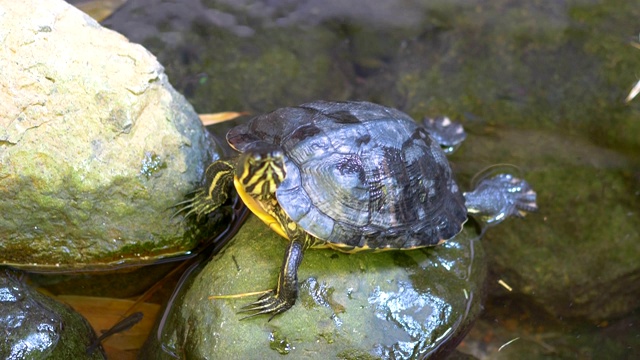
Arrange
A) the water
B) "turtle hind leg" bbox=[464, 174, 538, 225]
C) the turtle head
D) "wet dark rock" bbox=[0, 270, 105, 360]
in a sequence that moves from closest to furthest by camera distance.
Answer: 1. the turtle head
2. "wet dark rock" bbox=[0, 270, 105, 360]
3. the water
4. "turtle hind leg" bbox=[464, 174, 538, 225]

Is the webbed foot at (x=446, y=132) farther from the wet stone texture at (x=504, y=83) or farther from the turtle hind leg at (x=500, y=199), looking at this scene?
the turtle hind leg at (x=500, y=199)

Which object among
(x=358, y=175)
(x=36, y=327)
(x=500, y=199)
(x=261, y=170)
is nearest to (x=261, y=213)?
(x=261, y=170)

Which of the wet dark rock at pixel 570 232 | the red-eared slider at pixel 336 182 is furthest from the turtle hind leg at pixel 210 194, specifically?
the wet dark rock at pixel 570 232

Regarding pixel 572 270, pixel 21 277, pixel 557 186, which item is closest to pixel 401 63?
pixel 557 186

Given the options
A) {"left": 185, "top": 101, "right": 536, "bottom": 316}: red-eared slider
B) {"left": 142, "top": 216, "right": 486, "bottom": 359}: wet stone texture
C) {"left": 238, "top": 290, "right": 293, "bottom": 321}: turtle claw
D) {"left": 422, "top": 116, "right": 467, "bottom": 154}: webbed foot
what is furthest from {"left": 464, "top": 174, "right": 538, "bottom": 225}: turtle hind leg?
{"left": 238, "top": 290, "right": 293, "bottom": 321}: turtle claw

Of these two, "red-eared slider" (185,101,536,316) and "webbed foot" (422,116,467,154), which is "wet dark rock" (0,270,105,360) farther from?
"webbed foot" (422,116,467,154)

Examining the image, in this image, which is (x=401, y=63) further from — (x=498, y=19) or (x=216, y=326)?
(x=216, y=326)
